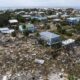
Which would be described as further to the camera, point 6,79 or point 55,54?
point 55,54

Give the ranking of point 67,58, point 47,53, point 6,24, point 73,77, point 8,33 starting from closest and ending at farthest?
point 73,77
point 67,58
point 47,53
point 8,33
point 6,24

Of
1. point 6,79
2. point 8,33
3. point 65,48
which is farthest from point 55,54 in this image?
point 8,33

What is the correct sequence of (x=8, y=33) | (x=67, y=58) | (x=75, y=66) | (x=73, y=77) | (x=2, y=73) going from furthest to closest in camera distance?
(x=8, y=33), (x=67, y=58), (x=75, y=66), (x=2, y=73), (x=73, y=77)

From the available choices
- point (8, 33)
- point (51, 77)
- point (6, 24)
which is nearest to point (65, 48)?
point (51, 77)

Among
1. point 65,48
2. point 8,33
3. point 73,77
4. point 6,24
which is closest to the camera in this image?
point 73,77

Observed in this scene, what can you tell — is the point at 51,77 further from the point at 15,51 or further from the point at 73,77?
the point at 15,51

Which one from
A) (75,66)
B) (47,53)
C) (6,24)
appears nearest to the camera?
(75,66)

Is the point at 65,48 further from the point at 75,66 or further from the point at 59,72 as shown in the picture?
the point at 59,72

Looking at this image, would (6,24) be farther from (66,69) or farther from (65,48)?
(66,69)

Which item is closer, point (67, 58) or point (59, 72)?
point (59, 72)
